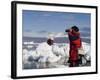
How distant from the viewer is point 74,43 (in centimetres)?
187

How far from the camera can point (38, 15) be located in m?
1.75

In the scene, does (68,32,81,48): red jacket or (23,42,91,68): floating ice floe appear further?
(68,32,81,48): red jacket

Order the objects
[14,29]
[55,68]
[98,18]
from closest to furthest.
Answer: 1. [14,29]
2. [55,68]
3. [98,18]

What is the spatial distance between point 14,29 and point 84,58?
62cm

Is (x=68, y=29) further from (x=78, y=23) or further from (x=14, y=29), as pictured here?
(x=14, y=29)

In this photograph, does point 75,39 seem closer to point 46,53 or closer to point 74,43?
point 74,43

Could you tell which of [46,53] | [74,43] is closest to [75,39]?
[74,43]

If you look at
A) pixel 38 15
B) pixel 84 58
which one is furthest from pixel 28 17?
pixel 84 58

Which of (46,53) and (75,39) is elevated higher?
(75,39)

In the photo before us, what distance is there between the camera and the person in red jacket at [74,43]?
6.07 feet

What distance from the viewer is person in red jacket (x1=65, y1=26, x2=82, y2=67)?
1851 mm

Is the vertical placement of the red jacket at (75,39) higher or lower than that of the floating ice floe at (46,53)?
higher

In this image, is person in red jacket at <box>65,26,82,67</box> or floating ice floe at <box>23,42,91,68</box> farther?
person in red jacket at <box>65,26,82,67</box>

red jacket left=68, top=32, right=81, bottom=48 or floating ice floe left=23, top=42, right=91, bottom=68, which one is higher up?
red jacket left=68, top=32, right=81, bottom=48
